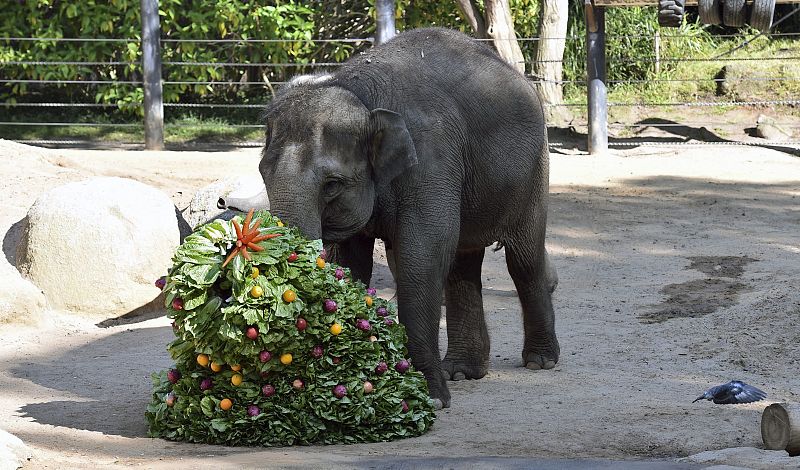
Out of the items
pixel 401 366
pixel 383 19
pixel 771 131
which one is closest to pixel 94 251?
pixel 401 366

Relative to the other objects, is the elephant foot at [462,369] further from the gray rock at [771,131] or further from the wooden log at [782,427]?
the gray rock at [771,131]

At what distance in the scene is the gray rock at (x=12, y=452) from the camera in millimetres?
4602

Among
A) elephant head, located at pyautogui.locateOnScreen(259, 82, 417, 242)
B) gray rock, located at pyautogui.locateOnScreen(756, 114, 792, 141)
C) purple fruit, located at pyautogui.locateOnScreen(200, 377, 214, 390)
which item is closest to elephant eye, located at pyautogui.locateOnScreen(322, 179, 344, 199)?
elephant head, located at pyautogui.locateOnScreen(259, 82, 417, 242)

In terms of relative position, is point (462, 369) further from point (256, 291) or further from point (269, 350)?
point (256, 291)

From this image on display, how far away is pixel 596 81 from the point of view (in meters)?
14.5

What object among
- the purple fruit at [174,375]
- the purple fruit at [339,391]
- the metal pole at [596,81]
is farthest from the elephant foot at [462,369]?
the metal pole at [596,81]

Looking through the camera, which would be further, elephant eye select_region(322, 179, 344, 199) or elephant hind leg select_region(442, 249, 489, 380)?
elephant hind leg select_region(442, 249, 489, 380)

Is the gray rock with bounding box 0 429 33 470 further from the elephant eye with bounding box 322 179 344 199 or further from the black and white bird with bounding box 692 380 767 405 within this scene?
the black and white bird with bounding box 692 380 767 405

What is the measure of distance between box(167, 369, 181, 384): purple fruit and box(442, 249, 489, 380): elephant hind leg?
6.44 ft

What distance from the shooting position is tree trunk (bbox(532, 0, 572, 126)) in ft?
52.1

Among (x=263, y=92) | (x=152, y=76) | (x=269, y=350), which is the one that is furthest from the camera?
(x=263, y=92)

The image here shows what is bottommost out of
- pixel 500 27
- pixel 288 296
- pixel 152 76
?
pixel 152 76

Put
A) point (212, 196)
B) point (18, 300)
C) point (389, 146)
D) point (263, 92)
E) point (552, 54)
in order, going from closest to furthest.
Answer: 1. point (389, 146)
2. point (18, 300)
3. point (212, 196)
4. point (552, 54)
5. point (263, 92)

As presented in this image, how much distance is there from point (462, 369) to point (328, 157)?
1.85 m
